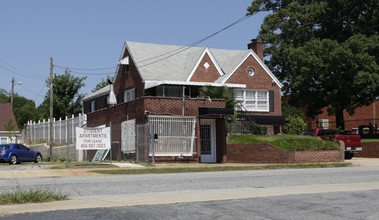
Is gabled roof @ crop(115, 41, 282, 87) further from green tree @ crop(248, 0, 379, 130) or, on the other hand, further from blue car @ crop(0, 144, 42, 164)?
blue car @ crop(0, 144, 42, 164)

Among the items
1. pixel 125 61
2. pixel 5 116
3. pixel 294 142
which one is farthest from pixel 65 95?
pixel 294 142

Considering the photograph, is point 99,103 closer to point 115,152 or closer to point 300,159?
point 115,152

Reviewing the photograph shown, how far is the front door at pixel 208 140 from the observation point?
31859 millimetres

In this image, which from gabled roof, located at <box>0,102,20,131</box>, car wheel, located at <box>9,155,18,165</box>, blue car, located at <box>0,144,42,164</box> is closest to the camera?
blue car, located at <box>0,144,42,164</box>

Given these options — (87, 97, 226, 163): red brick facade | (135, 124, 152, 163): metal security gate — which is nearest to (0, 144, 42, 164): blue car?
(87, 97, 226, 163): red brick facade

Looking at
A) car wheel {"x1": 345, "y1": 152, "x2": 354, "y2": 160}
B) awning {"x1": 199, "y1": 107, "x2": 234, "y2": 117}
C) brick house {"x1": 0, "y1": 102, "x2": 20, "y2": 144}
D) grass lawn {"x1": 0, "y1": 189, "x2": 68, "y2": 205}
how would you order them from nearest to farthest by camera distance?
grass lawn {"x1": 0, "y1": 189, "x2": 68, "y2": 205} < awning {"x1": 199, "y1": 107, "x2": 234, "y2": 117} < car wheel {"x1": 345, "y1": 152, "x2": 354, "y2": 160} < brick house {"x1": 0, "y1": 102, "x2": 20, "y2": 144}

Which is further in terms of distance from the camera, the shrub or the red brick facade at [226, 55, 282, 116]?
the red brick facade at [226, 55, 282, 116]

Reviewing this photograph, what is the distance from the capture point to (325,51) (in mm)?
43969

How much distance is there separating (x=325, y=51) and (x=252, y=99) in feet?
26.7

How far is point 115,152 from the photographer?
33.4 meters

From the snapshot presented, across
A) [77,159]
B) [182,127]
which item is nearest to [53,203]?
[182,127]

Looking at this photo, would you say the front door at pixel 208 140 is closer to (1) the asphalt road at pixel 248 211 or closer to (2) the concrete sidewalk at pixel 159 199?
(2) the concrete sidewalk at pixel 159 199

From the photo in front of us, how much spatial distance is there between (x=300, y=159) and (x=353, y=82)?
Answer: 15.1 metres

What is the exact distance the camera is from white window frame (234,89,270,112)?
4050 cm
